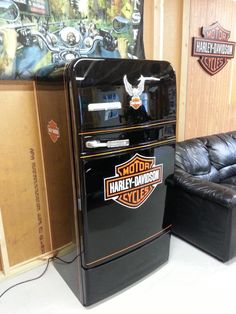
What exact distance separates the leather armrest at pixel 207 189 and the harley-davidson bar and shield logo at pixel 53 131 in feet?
2.94

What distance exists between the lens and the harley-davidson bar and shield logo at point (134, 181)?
1.60 m

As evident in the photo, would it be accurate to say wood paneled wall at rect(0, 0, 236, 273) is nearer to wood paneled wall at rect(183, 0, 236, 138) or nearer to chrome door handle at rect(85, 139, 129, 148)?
wood paneled wall at rect(183, 0, 236, 138)

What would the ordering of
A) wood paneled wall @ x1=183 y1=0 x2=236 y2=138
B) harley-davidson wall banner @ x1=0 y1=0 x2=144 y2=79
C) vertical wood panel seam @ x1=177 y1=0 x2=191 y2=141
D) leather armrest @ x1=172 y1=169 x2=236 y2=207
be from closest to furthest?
harley-davidson wall banner @ x1=0 y1=0 x2=144 y2=79 → leather armrest @ x1=172 y1=169 x2=236 y2=207 → vertical wood panel seam @ x1=177 y1=0 x2=191 y2=141 → wood paneled wall @ x1=183 y1=0 x2=236 y2=138

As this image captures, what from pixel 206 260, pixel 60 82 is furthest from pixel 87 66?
pixel 206 260

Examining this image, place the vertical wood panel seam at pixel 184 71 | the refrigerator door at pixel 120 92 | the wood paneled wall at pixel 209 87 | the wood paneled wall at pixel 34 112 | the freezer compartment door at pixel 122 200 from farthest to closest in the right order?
1. the wood paneled wall at pixel 209 87
2. the vertical wood panel seam at pixel 184 71
3. the wood paneled wall at pixel 34 112
4. the freezer compartment door at pixel 122 200
5. the refrigerator door at pixel 120 92

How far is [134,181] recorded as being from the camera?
5.55 ft

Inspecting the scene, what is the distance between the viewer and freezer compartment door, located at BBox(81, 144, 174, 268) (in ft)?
5.05

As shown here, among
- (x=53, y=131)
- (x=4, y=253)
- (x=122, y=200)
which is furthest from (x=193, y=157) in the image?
(x=4, y=253)

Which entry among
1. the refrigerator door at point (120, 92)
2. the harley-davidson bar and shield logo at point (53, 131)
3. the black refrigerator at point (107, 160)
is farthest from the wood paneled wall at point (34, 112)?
the refrigerator door at point (120, 92)

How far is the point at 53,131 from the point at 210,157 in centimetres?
196

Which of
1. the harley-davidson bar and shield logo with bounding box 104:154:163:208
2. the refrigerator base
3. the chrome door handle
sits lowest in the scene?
the refrigerator base

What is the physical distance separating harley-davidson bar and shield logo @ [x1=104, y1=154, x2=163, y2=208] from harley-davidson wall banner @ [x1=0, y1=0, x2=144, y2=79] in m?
0.92

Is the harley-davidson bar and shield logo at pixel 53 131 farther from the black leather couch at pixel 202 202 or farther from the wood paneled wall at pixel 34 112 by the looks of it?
the black leather couch at pixel 202 202

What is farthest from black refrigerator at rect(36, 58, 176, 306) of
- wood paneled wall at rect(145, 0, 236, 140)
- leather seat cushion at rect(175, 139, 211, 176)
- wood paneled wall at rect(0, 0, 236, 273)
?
wood paneled wall at rect(145, 0, 236, 140)
